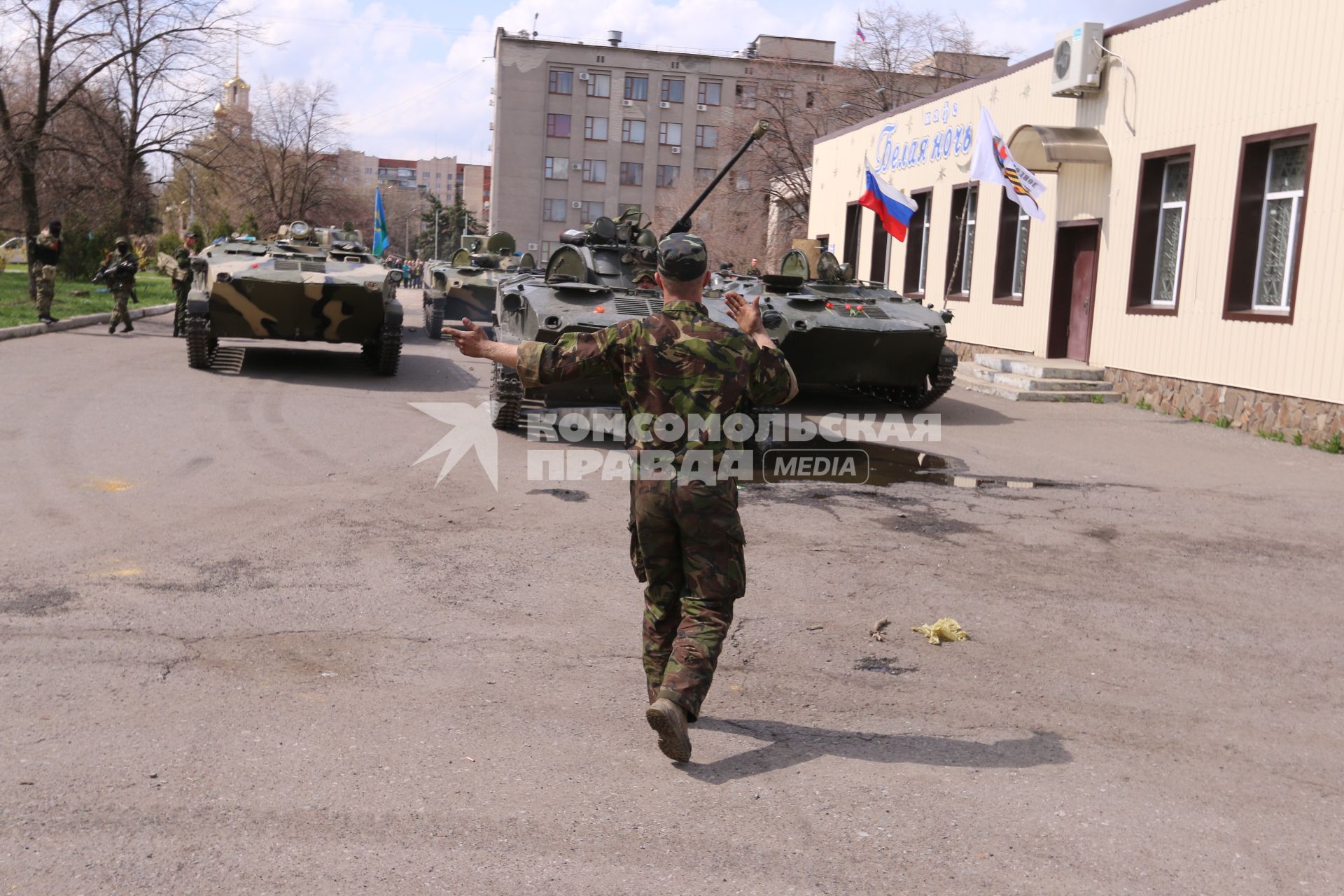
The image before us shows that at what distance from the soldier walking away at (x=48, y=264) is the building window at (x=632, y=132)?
50.4 meters

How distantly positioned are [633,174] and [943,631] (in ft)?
217

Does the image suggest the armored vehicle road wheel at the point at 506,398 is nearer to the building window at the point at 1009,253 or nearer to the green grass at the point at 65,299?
the green grass at the point at 65,299

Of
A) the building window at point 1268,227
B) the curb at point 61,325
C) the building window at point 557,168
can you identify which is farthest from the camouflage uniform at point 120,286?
the building window at point 557,168

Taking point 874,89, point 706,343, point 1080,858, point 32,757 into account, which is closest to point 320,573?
point 32,757

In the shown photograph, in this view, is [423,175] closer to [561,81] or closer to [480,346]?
[561,81]

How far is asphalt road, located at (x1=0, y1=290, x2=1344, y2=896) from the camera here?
3402 millimetres

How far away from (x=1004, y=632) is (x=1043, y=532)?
96.0 inches

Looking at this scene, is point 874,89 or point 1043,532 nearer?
point 1043,532

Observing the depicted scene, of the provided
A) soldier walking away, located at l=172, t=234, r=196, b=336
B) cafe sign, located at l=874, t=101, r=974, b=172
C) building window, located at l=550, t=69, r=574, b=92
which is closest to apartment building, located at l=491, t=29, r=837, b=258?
building window, located at l=550, t=69, r=574, b=92

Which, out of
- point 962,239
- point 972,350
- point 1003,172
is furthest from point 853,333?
point 962,239

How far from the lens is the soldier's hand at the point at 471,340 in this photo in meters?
4.35

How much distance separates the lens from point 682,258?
14.0 ft

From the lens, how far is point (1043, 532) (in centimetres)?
805

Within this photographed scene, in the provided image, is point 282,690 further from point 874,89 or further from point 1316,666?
point 874,89
